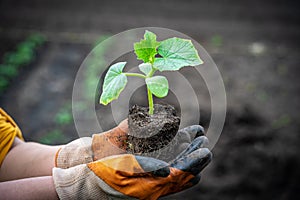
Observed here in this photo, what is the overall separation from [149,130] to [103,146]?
0.88ft

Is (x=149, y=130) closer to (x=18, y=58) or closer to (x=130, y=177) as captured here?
(x=130, y=177)

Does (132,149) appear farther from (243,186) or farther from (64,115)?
(64,115)

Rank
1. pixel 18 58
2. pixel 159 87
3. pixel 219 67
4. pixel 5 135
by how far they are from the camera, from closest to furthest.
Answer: pixel 159 87 → pixel 5 135 → pixel 219 67 → pixel 18 58

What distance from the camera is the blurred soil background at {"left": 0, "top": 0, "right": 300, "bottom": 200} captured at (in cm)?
285

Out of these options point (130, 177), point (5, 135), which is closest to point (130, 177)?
point (130, 177)

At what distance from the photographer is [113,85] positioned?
143cm

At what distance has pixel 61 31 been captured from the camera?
192 inches

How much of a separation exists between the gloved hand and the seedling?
9.9 inches

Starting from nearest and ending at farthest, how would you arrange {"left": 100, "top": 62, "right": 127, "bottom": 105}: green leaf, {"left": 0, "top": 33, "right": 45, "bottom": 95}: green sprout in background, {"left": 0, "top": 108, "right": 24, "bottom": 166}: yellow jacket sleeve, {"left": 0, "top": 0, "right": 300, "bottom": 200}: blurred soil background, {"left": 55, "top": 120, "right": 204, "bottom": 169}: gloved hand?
{"left": 100, "top": 62, "right": 127, "bottom": 105}: green leaf → {"left": 55, "top": 120, "right": 204, "bottom": 169}: gloved hand → {"left": 0, "top": 108, "right": 24, "bottom": 166}: yellow jacket sleeve → {"left": 0, "top": 0, "right": 300, "bottom": 200}: blurred soil background → {"left": 0, "top": 33, "right": 45, "bottom": 95}: green sprout in background

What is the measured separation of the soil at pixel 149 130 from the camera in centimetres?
150

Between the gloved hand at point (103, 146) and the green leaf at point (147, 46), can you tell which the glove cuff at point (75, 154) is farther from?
the green leaf at point (147, 46)

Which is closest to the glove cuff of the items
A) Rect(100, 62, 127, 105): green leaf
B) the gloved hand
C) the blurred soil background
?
the gloved hand

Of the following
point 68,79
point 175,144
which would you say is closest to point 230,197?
point 175,144

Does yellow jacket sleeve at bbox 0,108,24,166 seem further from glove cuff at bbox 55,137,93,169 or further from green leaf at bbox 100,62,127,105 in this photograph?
green leaf at bbox 100,62,127,105
